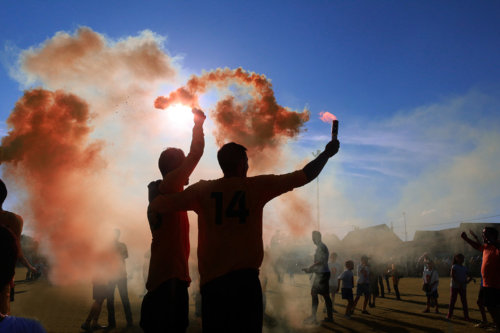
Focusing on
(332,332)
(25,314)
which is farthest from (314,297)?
(25,314)

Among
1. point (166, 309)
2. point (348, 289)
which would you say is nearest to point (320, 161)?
point (166, 309)

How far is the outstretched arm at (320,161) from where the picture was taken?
262cm

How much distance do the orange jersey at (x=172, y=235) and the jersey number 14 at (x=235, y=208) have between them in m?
0.43

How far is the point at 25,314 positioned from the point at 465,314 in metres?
12.0

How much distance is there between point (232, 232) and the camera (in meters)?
2.43

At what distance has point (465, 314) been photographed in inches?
383

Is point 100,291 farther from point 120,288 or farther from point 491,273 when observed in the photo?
point 491,273

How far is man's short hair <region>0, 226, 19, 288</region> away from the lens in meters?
1.76

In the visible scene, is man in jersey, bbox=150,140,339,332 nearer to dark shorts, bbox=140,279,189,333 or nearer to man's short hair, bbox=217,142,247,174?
man's short hair, bbox=217,142,247,174

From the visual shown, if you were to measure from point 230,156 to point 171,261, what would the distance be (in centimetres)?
101

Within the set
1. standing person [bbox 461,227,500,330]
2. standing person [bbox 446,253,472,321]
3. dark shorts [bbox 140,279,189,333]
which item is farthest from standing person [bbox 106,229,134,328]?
standing person [bbox 446,253,472,321]

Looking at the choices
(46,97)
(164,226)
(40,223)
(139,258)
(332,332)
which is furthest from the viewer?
(139,258)

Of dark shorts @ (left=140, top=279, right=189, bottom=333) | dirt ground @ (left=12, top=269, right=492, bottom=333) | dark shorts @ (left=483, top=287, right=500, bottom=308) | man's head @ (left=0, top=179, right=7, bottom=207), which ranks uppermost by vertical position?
man's head @ (left=0, top=179, right=7, bottom=207)

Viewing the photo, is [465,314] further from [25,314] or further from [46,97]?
[46,97]
